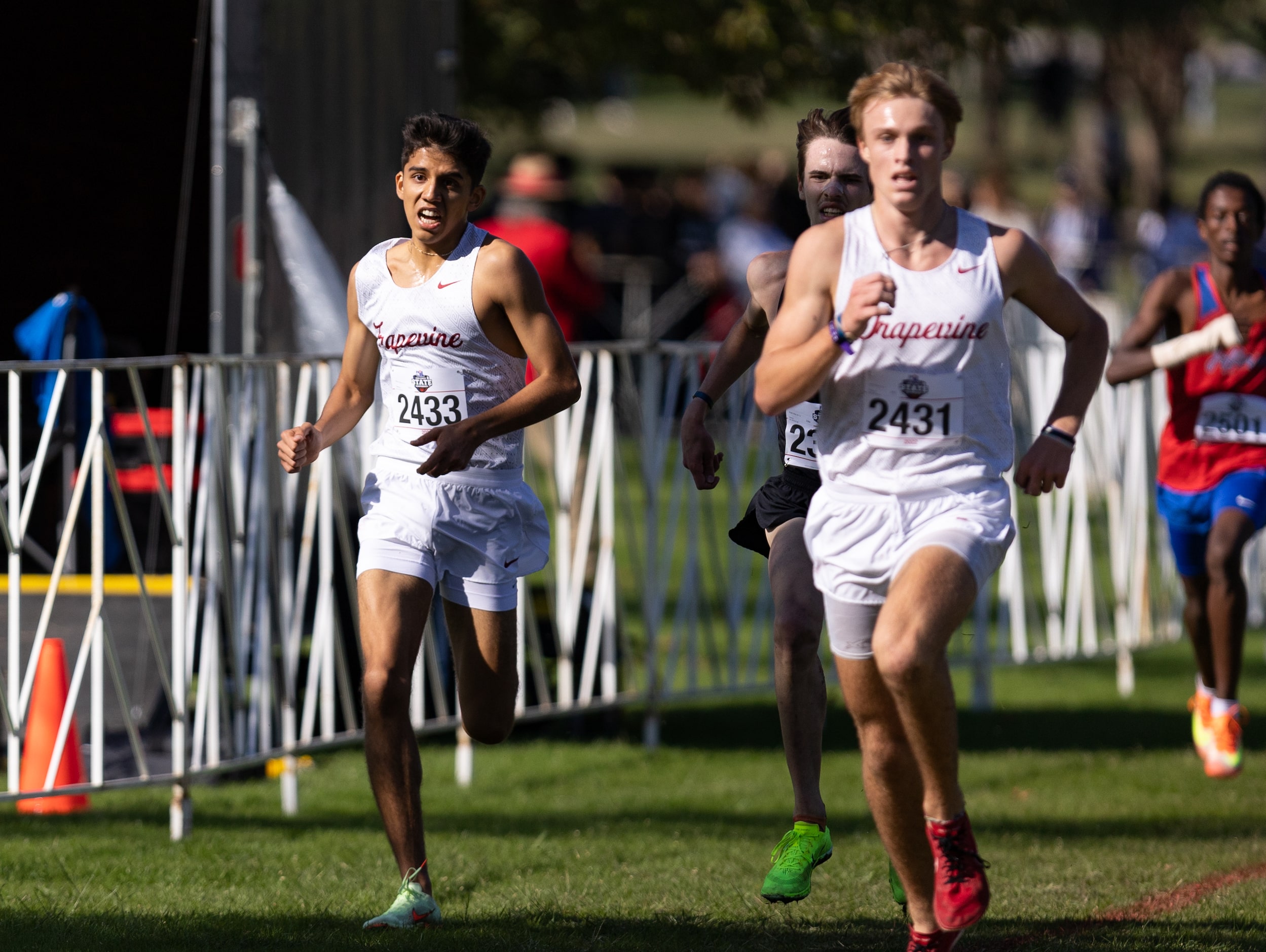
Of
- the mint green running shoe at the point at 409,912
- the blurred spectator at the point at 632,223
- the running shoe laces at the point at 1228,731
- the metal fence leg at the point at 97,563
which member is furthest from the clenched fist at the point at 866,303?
the blurred spectator at the point at 632,223

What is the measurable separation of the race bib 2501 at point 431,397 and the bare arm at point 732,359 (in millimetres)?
674

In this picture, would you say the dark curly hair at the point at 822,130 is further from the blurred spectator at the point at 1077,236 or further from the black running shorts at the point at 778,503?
the blurred spectator at the point at 1077,236

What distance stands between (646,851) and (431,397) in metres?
2.14

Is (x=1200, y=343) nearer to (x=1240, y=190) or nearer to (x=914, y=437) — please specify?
(x=914, y=437)

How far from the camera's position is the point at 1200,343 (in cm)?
517

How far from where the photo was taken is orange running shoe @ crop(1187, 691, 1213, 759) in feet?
25.1

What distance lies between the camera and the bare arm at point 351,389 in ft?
17.2

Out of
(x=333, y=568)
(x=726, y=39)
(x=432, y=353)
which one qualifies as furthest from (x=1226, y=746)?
(x=726, y=39)

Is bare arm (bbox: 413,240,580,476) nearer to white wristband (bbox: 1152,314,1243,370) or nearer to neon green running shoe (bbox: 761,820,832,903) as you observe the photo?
neon green running shoe (bbox: 761,820,832,903)

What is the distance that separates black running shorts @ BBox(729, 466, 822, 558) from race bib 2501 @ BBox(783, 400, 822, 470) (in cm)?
2

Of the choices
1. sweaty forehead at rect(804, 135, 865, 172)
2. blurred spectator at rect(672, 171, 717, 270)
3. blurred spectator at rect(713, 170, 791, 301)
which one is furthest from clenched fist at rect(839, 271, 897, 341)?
blurred spectator at rect(672, 171, 717, 270)

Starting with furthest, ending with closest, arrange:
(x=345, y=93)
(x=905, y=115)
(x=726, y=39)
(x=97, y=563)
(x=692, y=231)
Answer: (x=692, y=231) → (x=726, y=39) → (x=345, y=93) → (x=97, y=563) → (x=905, y=115)

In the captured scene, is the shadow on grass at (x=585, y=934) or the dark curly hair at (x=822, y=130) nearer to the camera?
the shadow on grass at (x=585, y=934)

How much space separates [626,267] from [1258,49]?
8.32 metres
